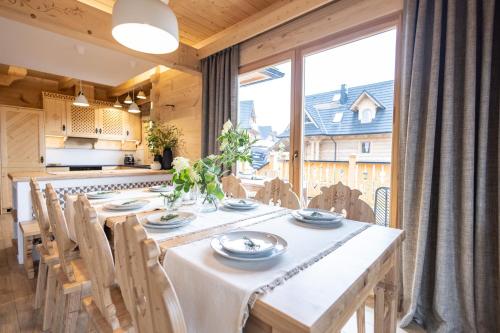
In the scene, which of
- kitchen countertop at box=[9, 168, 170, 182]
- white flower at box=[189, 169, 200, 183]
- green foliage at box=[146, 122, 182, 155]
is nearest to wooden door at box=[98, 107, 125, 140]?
green foliage at box=[146, 122, 182, 155]

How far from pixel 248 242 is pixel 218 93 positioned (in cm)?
266

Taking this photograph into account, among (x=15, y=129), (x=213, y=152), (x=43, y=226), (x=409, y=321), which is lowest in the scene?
(x=409, y=321)

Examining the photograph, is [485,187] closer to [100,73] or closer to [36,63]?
[100,73]

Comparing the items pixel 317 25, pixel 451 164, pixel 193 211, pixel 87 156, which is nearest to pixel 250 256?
pixel 193 211

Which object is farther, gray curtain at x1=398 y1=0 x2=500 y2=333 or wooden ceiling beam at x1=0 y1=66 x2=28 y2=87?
wooden ceiling beam at x1=0 y1=66 x2=28 y2=87

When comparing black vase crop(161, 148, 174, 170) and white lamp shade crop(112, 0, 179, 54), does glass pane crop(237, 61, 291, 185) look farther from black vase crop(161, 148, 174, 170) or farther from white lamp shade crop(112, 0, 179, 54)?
white lamp shade crop(112, 0, 179, 54)

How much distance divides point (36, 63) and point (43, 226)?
9.82 feet

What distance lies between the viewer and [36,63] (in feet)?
11.1

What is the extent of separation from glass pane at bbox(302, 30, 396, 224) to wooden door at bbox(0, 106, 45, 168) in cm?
543

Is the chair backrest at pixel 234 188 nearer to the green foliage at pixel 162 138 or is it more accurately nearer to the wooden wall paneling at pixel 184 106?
the wooden wall paneling at pixel 184 106

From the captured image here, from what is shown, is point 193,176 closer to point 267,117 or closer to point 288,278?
point 288,278

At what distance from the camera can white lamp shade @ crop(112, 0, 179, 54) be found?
128 centimetres

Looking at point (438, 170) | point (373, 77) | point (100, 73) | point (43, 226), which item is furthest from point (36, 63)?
point (438, 170)

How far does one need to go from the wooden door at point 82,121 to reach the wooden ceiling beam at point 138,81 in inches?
25.9
